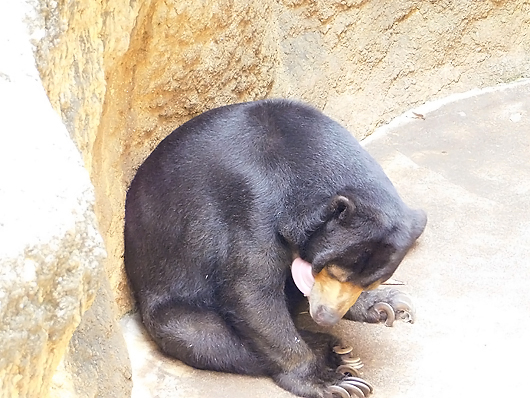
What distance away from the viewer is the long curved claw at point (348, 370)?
3297 millimetres

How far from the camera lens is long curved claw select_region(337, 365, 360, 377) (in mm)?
3297

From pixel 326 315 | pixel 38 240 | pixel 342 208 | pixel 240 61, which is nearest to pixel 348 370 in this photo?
pixel 326 315

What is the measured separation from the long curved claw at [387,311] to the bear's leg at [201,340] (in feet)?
2.43

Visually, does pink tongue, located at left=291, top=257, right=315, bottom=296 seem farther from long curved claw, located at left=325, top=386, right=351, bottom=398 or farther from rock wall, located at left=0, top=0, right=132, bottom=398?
rock wall, located at left=0, top=0, right=132, bottom=398

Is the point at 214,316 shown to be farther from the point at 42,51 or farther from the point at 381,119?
the point at 381,119

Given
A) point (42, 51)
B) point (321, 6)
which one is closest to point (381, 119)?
point (321, 6)

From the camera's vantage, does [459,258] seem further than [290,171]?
Yes

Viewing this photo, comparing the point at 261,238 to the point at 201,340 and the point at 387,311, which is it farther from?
the point at 387,311

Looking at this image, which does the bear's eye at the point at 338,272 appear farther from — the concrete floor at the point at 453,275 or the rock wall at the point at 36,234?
the rock wall at the point at 36,234

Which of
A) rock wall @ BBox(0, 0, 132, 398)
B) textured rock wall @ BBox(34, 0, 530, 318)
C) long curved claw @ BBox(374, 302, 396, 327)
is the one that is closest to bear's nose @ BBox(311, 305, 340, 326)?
long curved claw @ BBox(374, 302, 396, 327)

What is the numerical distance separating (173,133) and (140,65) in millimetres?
361

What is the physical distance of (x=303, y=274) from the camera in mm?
3143

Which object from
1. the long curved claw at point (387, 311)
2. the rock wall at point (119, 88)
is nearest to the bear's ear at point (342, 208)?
the long curved claw at point (387, 311)

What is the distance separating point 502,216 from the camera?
4.39m
